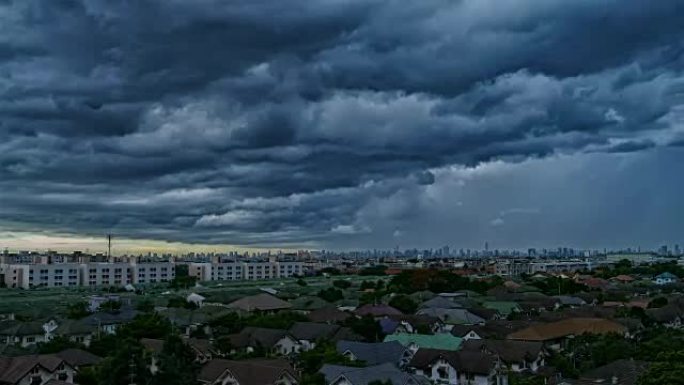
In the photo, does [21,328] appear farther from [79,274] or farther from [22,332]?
[79,274]

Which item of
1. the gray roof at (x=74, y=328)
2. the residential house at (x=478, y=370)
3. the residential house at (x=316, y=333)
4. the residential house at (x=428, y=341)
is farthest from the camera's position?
the gray roof at (x=74, y=328)

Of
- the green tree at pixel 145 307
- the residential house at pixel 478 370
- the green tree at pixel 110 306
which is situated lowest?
the residential house at pixel 478 370

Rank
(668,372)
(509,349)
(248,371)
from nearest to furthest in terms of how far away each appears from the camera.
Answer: (668,372) < (248,371) < (509,349)

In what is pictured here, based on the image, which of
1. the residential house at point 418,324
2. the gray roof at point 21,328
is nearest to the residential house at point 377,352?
the residential house at point 418,324

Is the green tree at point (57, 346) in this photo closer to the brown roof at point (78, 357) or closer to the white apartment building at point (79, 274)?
the brown roof at point (78, 357)

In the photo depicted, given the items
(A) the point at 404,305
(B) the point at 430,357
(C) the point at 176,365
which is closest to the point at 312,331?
(B) the point at 430,357

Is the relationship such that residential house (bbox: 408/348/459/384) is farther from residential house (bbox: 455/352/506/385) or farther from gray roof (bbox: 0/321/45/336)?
gray roof (bbox: 0/321/45/336)
